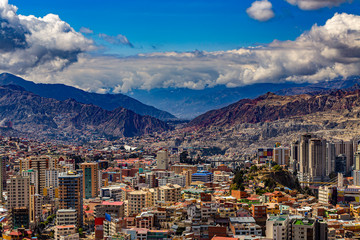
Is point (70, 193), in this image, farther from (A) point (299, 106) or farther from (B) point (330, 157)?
(A) point (299, 106)

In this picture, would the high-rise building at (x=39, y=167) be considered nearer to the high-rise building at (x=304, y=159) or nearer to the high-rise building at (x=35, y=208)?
the high-rise building at (x=35, y=208)

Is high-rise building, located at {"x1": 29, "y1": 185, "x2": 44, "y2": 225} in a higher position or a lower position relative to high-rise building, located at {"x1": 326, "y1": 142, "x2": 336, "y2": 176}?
lower

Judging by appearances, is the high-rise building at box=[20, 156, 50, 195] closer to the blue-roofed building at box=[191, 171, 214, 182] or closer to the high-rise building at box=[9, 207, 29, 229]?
the high-rise building at box=[9, 207, 29, 229]

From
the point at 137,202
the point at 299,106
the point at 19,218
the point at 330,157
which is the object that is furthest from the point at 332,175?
the point at 299,106

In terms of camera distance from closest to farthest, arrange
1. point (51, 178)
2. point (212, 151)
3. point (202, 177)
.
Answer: point (51, 178) → point (202, 177) → point (212, 151)

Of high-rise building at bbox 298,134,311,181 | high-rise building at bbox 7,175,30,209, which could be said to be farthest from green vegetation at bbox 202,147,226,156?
high-rise building at bbox 7,175,30,209

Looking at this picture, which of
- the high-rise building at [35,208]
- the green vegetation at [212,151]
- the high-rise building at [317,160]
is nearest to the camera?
the high-rise building at [35,208]

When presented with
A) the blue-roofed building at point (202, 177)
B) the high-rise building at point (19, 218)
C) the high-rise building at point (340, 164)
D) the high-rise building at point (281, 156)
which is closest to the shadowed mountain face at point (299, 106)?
the high-rise building at point (340, 164)
